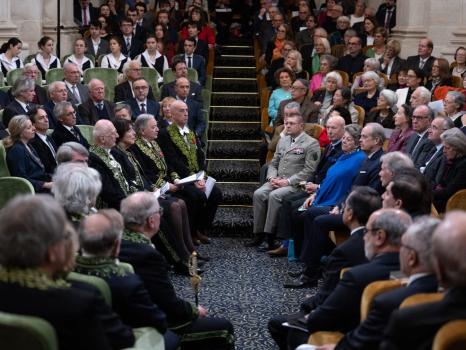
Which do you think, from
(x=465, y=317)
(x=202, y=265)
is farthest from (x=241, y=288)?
(x=465, y=317)

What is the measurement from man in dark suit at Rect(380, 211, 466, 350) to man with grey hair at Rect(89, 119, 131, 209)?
14.6 ft

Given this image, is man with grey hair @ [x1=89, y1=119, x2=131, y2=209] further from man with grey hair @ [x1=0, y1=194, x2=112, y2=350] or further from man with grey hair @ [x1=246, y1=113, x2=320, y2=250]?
man with grey hair @ [x1=0, y1=194, x2=112, y2=350]

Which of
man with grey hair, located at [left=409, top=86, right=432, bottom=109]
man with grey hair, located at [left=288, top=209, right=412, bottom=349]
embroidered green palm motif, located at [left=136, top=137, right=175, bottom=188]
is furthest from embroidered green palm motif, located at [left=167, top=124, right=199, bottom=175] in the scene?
man with grey hair, located at [left=288, top=209, right=412, bottom=349]

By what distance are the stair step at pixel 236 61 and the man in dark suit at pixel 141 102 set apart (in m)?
4.85

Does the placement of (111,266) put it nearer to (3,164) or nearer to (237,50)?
(3,164)

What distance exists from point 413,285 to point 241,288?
3688 mm

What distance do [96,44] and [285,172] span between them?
17.4 feet

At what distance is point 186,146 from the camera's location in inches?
353

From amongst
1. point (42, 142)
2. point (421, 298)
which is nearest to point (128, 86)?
point (42, 142)

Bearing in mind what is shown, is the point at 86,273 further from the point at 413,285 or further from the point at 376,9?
the point at 376,9

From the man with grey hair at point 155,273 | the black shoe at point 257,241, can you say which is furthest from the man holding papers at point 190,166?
the man with grey hair at point 155,273

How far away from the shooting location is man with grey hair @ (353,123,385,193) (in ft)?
25.4

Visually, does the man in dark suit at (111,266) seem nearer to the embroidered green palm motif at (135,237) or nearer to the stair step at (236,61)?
the embroidered green palm motif at (135,237)

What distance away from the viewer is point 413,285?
3.90 m
